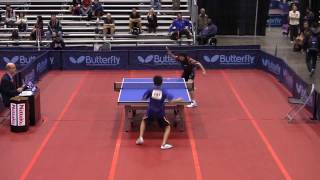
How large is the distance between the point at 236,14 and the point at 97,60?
13.4 m

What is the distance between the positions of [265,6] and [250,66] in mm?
11384

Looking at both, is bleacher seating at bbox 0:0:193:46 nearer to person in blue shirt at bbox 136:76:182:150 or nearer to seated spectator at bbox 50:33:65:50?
seated spectator at bbox 50:33:65:50

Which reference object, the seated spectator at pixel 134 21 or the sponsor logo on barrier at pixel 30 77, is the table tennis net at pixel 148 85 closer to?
the sponsor logo on barrier at pixel 30 77

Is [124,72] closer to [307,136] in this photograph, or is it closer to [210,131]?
[210,131]

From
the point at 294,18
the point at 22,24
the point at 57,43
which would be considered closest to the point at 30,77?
the point at 57,43

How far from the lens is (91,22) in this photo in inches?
1039

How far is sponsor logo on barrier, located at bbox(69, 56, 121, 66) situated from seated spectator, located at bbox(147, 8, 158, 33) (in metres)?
5.03

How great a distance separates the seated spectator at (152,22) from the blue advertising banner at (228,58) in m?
5.07

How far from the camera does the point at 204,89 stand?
17.1 m

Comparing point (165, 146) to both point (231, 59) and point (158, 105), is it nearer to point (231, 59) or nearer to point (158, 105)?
point (158, 105)

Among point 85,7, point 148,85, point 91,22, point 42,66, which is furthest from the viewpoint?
point 85,7

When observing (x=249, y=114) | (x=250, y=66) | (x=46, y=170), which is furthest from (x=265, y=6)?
(x=46, y=170)

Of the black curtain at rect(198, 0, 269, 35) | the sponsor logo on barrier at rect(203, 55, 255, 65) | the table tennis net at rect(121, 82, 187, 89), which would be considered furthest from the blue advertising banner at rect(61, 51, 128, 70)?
the black curtain at rect(198, 0, 269, 35)

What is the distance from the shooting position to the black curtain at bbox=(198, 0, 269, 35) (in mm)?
31469
